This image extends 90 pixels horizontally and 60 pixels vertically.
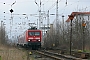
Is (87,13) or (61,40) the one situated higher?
(87,13)

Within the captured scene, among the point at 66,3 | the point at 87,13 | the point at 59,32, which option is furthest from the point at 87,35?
the point at 66,3

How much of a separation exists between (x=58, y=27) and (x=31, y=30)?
2126 cm

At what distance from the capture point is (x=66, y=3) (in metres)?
33.4

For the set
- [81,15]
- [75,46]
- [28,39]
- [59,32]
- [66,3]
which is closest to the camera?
[66,3]

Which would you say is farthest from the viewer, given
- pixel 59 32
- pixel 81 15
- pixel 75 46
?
pixel 59 32

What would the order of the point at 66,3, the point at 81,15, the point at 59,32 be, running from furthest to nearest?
the point at 59,32 → the point at 81,15 → the point at 66,3

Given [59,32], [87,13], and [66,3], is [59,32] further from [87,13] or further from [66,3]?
[66,3]

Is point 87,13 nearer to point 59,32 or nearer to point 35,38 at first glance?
point 59,32

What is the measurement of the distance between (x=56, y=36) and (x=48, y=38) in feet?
14.6

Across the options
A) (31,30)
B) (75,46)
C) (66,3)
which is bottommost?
(75,46)

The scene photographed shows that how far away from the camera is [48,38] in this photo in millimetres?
59438

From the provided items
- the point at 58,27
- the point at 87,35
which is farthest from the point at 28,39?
the point at 58,27

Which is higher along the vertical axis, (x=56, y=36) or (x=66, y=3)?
(x=66, y=3)

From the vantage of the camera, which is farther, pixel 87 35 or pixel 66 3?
pixel 87 35
